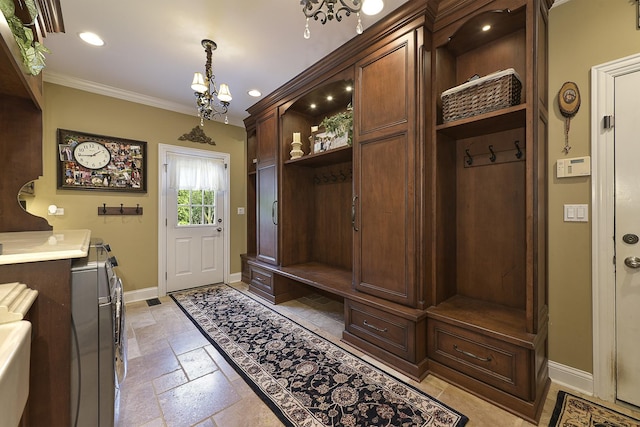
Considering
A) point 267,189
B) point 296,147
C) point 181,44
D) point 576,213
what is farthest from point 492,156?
point 181,44

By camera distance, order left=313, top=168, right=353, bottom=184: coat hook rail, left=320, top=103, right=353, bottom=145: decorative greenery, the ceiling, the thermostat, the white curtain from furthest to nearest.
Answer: the white curtain < left=313, top=168, right=353, bottom=184: coat hook rail < left=320, top=103, right=353, bottom=145: decorative greenery < the ceiling < the thermostat

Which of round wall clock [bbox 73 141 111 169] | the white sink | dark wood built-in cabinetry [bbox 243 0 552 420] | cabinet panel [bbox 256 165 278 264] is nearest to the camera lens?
the white sink

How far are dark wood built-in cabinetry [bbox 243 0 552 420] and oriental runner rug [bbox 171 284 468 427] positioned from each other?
0.23m

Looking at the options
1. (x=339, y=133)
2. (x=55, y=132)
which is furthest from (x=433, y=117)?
(x=55, y=132)

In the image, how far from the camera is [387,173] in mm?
2117

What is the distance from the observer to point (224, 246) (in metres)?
4.31

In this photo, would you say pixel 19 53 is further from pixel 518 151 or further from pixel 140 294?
pixel 140 294

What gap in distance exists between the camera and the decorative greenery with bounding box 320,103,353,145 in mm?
2631

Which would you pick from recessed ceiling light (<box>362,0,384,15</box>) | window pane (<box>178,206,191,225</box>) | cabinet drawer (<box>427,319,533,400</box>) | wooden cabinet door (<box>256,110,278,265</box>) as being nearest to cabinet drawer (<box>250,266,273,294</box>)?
wooden cabinet door (<box>256,110,278,265</box>)

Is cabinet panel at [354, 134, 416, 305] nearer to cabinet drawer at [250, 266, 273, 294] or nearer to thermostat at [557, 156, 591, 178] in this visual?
thermostat at [557, 156, 591, 178]

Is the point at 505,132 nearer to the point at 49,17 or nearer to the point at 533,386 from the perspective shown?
the point at 533,386

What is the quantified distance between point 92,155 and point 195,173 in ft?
3.89

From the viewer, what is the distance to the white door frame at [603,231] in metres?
1.65

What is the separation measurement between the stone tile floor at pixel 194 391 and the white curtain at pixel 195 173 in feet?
6.62
